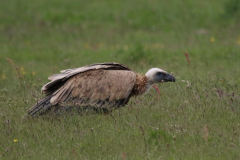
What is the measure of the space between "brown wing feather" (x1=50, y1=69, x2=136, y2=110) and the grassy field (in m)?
0.26

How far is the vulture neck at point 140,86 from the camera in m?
6.75

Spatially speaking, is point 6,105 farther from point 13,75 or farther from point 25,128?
point 13,75

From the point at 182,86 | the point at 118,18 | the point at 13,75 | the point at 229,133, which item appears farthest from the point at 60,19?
the point at 229,133

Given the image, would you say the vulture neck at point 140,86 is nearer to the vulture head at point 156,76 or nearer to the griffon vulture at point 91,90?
the vulture head at point 156,76

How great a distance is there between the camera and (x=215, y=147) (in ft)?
16.2

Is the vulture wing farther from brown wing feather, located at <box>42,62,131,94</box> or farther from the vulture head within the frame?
the vulture head

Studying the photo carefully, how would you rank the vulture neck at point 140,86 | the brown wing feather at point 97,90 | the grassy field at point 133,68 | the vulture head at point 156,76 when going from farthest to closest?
the vulture head at point 156,76, the vulture neck at point 140,86, the brown wing feather at point 97,90, the grassy field at point 133,68

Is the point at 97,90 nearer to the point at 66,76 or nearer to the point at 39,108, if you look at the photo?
the point at 66,76

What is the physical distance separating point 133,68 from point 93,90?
158 inches

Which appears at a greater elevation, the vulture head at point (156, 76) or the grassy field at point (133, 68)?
the vulture head at point (156, 76)

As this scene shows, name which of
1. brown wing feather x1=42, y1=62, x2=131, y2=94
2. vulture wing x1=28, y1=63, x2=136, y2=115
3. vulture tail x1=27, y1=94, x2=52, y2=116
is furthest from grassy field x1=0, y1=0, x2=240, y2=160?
brown wing feather x1=42, y1=62, x2=131, y2=94

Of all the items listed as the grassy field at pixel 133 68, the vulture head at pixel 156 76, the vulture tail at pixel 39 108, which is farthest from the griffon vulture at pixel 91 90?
the vulture head at pixel 156 76

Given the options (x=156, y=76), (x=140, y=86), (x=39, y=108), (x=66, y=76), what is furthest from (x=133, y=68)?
(x=39, y=108)

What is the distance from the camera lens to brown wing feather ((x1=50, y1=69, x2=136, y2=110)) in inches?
250
